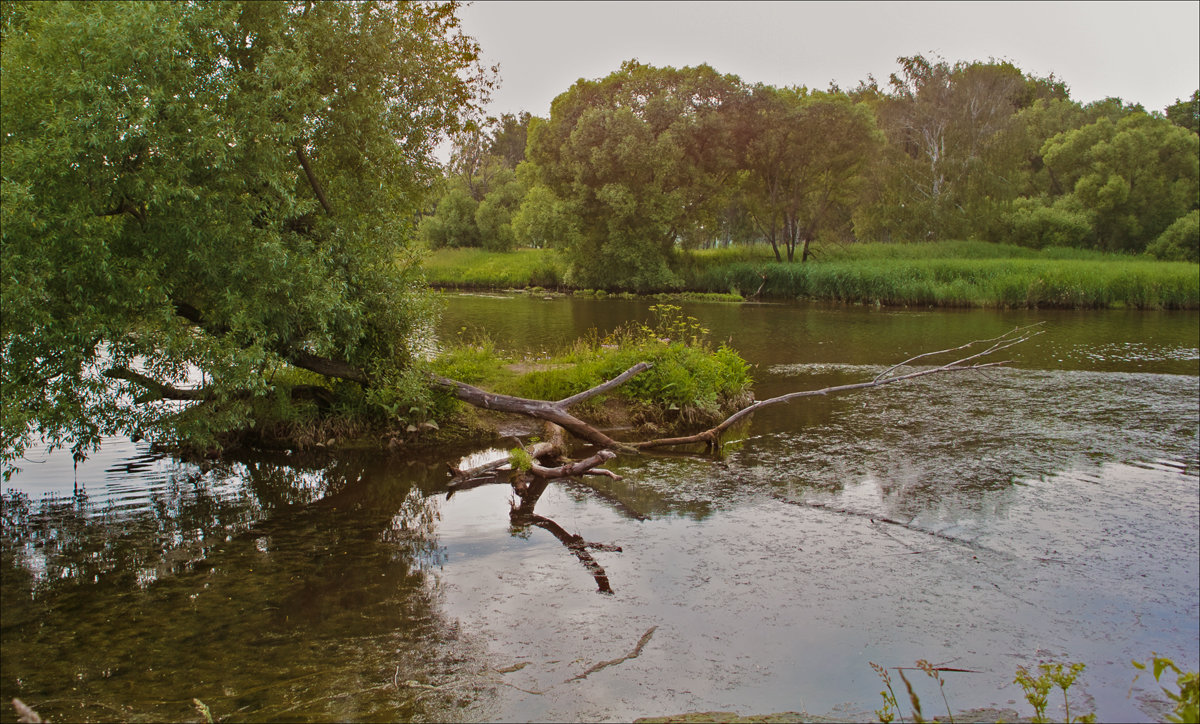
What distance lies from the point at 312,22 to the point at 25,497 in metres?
8.07

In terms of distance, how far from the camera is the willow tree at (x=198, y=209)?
9414 millimetres

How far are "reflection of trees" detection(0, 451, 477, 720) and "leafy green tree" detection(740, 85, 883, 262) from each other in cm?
4636

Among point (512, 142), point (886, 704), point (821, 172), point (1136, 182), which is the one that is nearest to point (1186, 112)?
point (1136, 182)

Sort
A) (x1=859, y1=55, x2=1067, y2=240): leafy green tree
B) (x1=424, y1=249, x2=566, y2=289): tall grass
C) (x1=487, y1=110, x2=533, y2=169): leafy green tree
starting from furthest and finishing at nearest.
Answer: (x1=487, y1=110, x2=533, y2=169): leafy green tree → (x1=859, y1=55, x2=1067, y2=240): leafy green tree → (x1=424, y1=249, x2=566, y2=289): tall grass

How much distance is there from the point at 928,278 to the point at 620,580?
39072 millimetres

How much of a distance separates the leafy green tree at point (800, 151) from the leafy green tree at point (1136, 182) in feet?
61.1

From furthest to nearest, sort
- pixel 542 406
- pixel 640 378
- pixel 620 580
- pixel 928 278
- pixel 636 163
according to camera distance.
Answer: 1. pixel 636 163
2. pixel 928 278
3. pixel 640 378
4. pixel 542 406
5. pixel 620 580

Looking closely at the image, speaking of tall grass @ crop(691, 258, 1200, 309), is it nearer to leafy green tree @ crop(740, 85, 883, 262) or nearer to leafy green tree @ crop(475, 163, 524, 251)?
leafy green tree @ crop(740, 85, 883, 262)

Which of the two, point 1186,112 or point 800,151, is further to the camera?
point 1186,112

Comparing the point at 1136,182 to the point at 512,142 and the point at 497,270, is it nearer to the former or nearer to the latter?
the point at 497,270

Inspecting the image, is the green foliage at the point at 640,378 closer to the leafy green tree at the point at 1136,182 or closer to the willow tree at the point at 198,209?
the willow tree at the point at 198,209

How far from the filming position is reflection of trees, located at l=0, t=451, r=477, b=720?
6422mm

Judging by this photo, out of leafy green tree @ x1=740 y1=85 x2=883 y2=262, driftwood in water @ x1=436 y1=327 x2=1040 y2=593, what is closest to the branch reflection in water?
driftwood in water @ x1=436 y1=327 x2=1040 y2=593

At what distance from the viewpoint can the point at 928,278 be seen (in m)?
43.6
